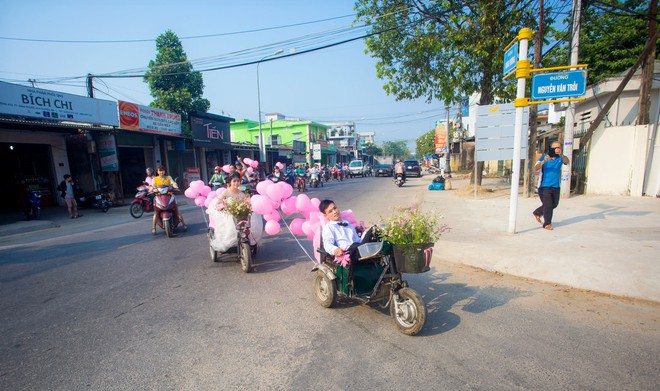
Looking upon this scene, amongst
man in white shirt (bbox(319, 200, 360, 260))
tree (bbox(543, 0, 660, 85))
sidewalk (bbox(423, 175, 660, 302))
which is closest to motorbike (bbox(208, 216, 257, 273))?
man in white shirt (bbox(319, 200, 360, 260))

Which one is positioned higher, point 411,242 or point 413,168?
point 411,242

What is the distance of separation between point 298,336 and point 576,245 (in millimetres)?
5291

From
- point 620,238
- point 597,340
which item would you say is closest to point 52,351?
point 597,340

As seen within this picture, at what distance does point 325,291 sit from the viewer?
12.7 ft

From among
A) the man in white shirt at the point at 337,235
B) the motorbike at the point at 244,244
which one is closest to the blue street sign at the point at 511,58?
the man in white shirt at the point at 337,235

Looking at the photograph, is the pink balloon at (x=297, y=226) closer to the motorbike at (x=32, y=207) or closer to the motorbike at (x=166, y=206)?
the motorbike at (x=166, y=206)

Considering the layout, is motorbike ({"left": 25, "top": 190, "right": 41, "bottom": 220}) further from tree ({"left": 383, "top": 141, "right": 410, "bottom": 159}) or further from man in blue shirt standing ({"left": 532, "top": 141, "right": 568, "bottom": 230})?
tree ({"left": 383, "top": 141, "right": 410, "bottom": 159})

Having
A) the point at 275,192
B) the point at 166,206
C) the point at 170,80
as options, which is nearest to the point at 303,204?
the point at 275,192

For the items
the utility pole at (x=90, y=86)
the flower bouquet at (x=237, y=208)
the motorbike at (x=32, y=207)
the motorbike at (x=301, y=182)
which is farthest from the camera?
the motorbike at (x=301, y=182)

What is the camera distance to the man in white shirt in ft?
11.1

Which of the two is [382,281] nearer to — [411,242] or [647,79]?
[411,242]

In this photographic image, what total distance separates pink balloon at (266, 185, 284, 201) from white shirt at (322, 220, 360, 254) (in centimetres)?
143

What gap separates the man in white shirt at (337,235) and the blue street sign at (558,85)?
4.93 metres

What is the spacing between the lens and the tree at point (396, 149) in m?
121
